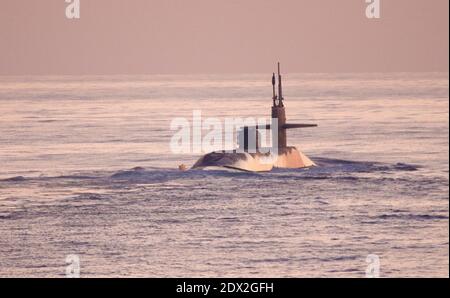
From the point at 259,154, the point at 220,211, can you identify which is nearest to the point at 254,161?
the point at 259,154

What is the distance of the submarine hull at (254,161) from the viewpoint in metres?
70.1

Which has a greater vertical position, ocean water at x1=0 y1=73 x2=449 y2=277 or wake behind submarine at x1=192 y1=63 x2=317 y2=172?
wake behind submarine at x1=192 y1=63 x2=317 y2=172

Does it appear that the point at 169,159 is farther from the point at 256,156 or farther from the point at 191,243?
the point at 191,243

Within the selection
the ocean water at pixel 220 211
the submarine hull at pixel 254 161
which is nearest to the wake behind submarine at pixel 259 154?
the submarine hull at pixel 254 161

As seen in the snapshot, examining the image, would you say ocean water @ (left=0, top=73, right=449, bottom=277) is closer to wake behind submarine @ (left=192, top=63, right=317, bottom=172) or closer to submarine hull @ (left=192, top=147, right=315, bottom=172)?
submarine hull @ (left=192, top=147, right=315, bottom=172)

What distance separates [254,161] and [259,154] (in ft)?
4.23

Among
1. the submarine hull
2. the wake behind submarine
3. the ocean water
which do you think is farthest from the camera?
the wake behind submarine

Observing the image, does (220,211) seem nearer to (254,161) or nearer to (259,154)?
(254,161)

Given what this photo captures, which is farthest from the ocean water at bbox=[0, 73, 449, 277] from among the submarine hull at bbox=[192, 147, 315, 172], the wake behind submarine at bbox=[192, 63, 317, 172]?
the wake behind submarine at bbox=[192, 63, 317, 172]

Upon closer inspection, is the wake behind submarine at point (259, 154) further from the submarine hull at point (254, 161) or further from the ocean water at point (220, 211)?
the ocean water at point (220, 211)

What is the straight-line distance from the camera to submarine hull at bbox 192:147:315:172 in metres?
70.1

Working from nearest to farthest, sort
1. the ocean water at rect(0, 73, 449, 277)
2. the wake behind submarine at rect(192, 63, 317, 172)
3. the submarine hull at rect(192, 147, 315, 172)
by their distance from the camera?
the ocean water at rect(0, 73, 449, 277)
the submarine hull at rect(192, 147, 315, 172)
the wake behind submarine at rect(192, 63, 317, 172)

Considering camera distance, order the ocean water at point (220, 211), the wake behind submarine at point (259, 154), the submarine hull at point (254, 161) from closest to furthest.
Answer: the ocean water at point (220, 211) < the submarine hull at point (254, 161) < the wake behind submarine at point (259, 154)
